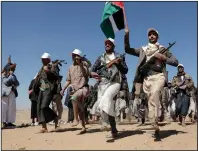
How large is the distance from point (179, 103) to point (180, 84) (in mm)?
665

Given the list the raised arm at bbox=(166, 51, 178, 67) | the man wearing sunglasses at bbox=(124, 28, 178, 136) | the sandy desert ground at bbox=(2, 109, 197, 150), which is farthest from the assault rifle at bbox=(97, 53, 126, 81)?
the sandy desert ground at bbox=(2, 109, 197, 150)

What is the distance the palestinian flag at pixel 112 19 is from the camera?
8148 mm

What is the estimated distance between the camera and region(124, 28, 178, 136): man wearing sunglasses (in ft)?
23.6

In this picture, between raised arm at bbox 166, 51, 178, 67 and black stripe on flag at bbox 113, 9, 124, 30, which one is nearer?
raised arm at bbox 166, 51, 178, 67

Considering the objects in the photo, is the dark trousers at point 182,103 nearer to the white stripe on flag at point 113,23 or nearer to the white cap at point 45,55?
the white stripe on flag at point 113,23

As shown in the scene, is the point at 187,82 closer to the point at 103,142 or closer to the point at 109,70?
the point at 109,70

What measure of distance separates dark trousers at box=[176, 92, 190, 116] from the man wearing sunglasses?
4.23 metres

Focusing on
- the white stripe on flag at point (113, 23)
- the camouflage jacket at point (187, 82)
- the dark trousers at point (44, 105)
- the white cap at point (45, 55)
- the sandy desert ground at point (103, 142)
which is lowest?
the sandy desert ground at point (103, 142)

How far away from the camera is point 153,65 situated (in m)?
7.46

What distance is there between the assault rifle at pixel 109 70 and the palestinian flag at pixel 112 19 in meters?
0.77

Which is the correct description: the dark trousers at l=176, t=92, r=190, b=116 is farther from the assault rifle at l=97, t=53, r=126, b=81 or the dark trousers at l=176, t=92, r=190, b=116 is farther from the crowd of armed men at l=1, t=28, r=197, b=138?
the assault rifle at l=97, t=53, r=126, b=81

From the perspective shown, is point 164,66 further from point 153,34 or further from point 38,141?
point 38,141

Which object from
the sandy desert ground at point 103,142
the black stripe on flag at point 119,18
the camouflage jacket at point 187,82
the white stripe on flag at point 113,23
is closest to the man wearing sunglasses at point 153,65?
the sandy desert ground at point 103,142

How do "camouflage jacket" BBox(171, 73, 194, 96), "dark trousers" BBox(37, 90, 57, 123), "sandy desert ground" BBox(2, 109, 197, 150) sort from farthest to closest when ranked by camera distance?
"camouflage jacket" BBox(171, 73, 194, 96), "dark trousers" BBox(37, 90, 57, 123), "sandy desert ground" BBox(2, 109, 197, 150)
